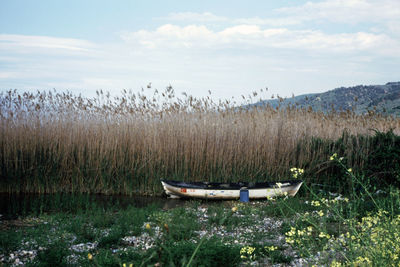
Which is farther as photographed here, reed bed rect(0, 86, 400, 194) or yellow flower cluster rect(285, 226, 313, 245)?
reed bed rect(0, 86, 400, 194)

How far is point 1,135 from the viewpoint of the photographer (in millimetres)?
11117

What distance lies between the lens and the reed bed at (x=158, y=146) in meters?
10.2

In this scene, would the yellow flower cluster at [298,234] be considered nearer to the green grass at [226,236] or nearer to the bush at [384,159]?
the green grass at [226,236]

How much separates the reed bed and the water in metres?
0.47

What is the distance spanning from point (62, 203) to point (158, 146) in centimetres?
287

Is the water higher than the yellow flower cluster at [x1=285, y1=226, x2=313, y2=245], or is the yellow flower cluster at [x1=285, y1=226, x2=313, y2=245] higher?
the yellow flower cluster at [x1=285, y1=226, x2=313, y2=245]

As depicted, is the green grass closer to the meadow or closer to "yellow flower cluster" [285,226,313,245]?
"yellow flower cluster" [285,226,313,245]

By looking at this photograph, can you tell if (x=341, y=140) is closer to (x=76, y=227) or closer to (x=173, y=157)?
(x=173, y=157)

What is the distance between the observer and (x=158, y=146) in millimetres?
10414

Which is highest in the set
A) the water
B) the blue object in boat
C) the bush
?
the bush

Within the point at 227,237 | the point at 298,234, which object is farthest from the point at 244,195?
the point at 298,234

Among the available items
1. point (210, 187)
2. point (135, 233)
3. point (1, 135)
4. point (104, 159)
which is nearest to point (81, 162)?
point (104, 159)

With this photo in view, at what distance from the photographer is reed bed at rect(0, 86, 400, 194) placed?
10.2 metres

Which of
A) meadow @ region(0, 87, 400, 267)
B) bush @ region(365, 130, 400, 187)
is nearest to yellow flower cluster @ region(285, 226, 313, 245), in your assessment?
meadow @ region(0, 87, 400, 267)
